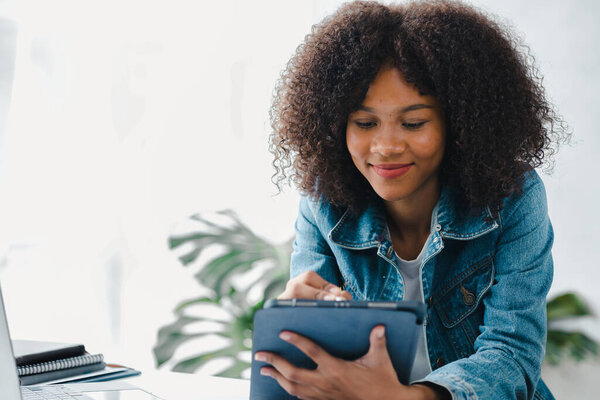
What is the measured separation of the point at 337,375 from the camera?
81 centimetres

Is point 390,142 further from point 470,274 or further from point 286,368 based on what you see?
point 286,368

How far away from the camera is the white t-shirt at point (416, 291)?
121 cm

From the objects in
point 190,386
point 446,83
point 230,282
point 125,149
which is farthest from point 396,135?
point 125,149

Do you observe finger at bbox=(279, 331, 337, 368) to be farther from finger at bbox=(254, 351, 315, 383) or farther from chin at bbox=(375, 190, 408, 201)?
chin at bbox=(375, 190, 408, 201)

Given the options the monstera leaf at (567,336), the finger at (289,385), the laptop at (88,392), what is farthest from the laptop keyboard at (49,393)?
the monstera leaf at (567,336)

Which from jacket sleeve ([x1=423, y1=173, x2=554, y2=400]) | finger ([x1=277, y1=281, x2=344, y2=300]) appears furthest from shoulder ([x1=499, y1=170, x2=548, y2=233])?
finger ([x1=277, y1=281, x2=344, y2=300])

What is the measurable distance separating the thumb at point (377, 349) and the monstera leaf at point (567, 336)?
1.52m

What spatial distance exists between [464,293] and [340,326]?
1.68 feet

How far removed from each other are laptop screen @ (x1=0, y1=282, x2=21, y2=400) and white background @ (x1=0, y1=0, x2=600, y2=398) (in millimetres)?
2057

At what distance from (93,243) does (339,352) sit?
2480 mm

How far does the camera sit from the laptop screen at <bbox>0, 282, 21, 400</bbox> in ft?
1.91

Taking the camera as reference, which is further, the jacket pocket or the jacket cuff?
the jacket pocket

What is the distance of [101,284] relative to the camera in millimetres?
3043

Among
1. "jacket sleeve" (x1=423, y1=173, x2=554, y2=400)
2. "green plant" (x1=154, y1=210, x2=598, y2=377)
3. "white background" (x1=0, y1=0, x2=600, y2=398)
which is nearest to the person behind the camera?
"jacket sleeve" (x1=423, y1=173, x2=554, y2=400)
